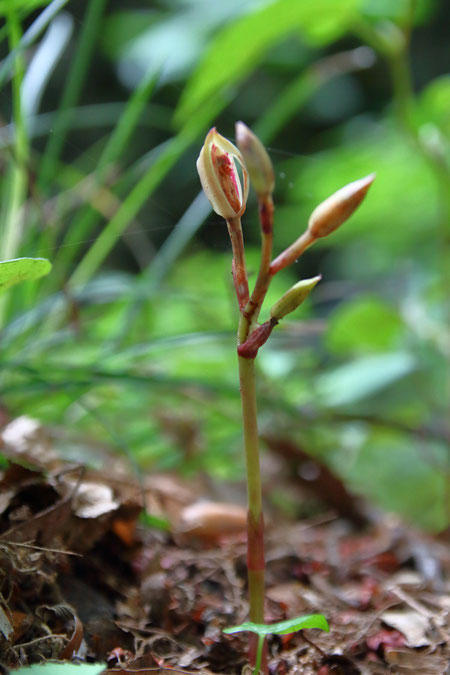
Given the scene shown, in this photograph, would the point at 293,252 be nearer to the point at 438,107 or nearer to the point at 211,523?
the point at 211,523

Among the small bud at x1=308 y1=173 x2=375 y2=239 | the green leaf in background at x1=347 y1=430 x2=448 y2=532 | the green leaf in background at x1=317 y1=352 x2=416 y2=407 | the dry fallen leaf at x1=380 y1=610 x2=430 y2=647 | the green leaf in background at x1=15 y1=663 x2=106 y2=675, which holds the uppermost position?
the small bud at x1=308 y1=173 x2=375 y2=239

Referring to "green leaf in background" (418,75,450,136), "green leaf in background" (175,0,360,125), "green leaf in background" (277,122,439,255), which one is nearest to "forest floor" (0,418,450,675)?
"green leaf in background" (175,0,360,125)

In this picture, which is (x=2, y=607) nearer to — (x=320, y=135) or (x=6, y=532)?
(x=6, y=532)

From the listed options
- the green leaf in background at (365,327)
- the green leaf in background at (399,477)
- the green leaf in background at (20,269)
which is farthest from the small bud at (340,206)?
the green leaf in background at (399,477)

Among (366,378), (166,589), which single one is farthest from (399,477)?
(166,589)

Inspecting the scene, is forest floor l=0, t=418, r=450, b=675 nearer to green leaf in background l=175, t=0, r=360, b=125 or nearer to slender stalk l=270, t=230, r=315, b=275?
slender stalk l=270, t=230, r=315, b=275

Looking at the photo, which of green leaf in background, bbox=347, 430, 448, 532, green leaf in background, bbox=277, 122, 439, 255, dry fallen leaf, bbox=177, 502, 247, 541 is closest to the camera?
dry fallen leaf, bbox=177, 502, 247, 541
